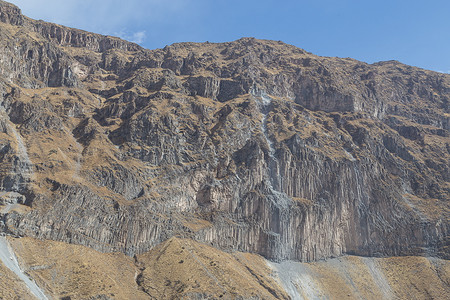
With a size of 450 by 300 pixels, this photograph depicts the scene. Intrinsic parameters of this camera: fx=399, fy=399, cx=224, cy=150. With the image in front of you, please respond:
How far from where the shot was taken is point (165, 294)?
96875 mm

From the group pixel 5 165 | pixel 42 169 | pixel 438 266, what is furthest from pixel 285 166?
pixel 5 165

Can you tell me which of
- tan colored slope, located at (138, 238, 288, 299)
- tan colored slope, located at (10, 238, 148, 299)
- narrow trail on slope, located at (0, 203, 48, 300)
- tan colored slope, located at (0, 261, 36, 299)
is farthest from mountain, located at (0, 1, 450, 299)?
tan colored slope, located at (0, 261, 36, 299)

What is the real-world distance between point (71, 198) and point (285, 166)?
79736mm

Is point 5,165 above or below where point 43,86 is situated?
below

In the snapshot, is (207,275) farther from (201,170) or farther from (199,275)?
(201,170)

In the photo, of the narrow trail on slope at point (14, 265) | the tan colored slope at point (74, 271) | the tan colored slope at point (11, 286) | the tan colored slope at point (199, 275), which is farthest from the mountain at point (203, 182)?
the tan colored slope at point (11, 286)

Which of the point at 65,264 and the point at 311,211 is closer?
the point at 65,264

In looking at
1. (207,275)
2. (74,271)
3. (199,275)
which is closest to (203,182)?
(207,275)

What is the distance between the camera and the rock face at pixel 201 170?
116250 millimetres

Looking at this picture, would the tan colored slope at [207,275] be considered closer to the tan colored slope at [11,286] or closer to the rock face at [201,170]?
the tan colored slope at [11,286]

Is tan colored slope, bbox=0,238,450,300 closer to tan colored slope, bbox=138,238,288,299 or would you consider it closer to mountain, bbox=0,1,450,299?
tan colored slope, bbox=138,238,288,299

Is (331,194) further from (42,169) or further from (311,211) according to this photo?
(42,169)

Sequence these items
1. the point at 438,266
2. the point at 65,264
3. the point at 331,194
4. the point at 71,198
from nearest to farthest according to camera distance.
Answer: the point at 65,264 → the point at 71,198 → the point at 438,266 → the point at 331,194

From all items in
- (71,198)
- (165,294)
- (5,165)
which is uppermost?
(5,165)
